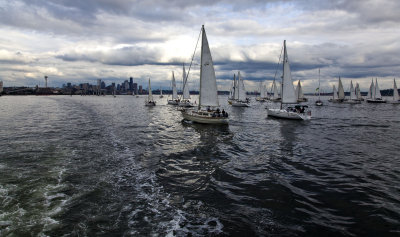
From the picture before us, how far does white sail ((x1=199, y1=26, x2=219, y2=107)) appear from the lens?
121 ft

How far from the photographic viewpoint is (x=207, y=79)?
38062 mm

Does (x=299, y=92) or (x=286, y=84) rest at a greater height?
(x=299, y=92)

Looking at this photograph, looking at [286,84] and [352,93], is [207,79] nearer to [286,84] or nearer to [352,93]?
[286,84]

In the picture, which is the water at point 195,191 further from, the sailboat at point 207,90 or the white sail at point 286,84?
the white sail at point 286,84

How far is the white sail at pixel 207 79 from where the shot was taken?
121 ft

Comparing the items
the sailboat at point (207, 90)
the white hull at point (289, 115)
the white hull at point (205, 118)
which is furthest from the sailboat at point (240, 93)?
the white hull at point (205, 118)

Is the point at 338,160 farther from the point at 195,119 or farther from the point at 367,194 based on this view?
the point at 195,119

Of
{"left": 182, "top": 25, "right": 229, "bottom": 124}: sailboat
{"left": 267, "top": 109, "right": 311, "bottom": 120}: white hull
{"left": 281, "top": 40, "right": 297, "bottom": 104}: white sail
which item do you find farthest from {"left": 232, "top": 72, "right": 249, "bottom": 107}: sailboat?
{"left": 182, "top": 25, "right": 229, "bottom": 124}: sailboat

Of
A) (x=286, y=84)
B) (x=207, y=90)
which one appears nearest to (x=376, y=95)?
(x=286, y=84)

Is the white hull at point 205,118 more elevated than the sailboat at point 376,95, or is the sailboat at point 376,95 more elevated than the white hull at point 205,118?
the sailboat at point 376,95

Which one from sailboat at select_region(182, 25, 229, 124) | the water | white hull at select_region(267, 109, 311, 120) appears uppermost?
sailboat at select_region(182, 25, 229, 124)

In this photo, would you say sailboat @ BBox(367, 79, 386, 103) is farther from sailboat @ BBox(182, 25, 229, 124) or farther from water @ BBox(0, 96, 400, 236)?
water @ BBox(0, 96, 400, 236)

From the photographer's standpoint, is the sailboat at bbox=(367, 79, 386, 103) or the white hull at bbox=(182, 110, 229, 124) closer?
the white hull at bbox=(182, 110, 229, 124)

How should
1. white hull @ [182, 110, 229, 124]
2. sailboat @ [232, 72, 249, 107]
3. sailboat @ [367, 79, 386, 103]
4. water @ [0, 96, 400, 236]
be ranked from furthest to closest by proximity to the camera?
sailboat @ [367, 79, 386, 103] < sailboat @ [232, 72, 249, 107] < white hull @ [182, 110, 229, 124] < water @ [0, 96, 400, 236]
